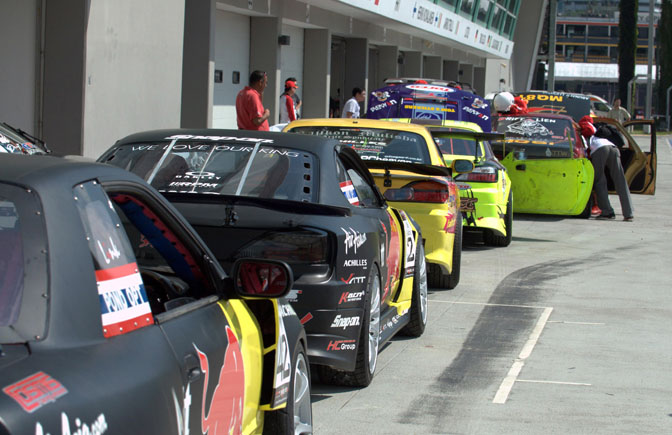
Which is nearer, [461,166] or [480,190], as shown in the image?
[461,166]

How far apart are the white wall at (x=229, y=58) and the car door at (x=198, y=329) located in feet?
51.8

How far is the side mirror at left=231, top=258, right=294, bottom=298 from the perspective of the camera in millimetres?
3672

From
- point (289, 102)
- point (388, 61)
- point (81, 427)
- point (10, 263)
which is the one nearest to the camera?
point (81, 427)

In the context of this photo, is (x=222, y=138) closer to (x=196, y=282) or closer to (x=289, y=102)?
(x=196, y=282)

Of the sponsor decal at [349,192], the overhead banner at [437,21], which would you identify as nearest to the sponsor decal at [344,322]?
the sponsor decal at [349,192]

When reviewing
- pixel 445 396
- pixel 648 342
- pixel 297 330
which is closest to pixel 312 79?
pixel 648 342

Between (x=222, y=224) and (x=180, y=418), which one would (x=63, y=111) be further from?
(x=180, y=418)

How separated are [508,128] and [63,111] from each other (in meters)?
8.09

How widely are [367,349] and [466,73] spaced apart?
40.8 meters

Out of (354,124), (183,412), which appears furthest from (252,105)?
(183,412)

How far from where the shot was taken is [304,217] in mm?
5781

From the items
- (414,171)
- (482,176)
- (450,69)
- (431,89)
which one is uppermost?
(450,69)

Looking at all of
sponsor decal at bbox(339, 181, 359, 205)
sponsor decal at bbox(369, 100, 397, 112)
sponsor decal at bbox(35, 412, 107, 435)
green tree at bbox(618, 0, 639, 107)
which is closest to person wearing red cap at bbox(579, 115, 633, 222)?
sponsor decal at bbox(369, 100, 397, 112)

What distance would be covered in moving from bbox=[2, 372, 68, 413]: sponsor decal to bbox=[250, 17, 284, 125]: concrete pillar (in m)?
19.0
